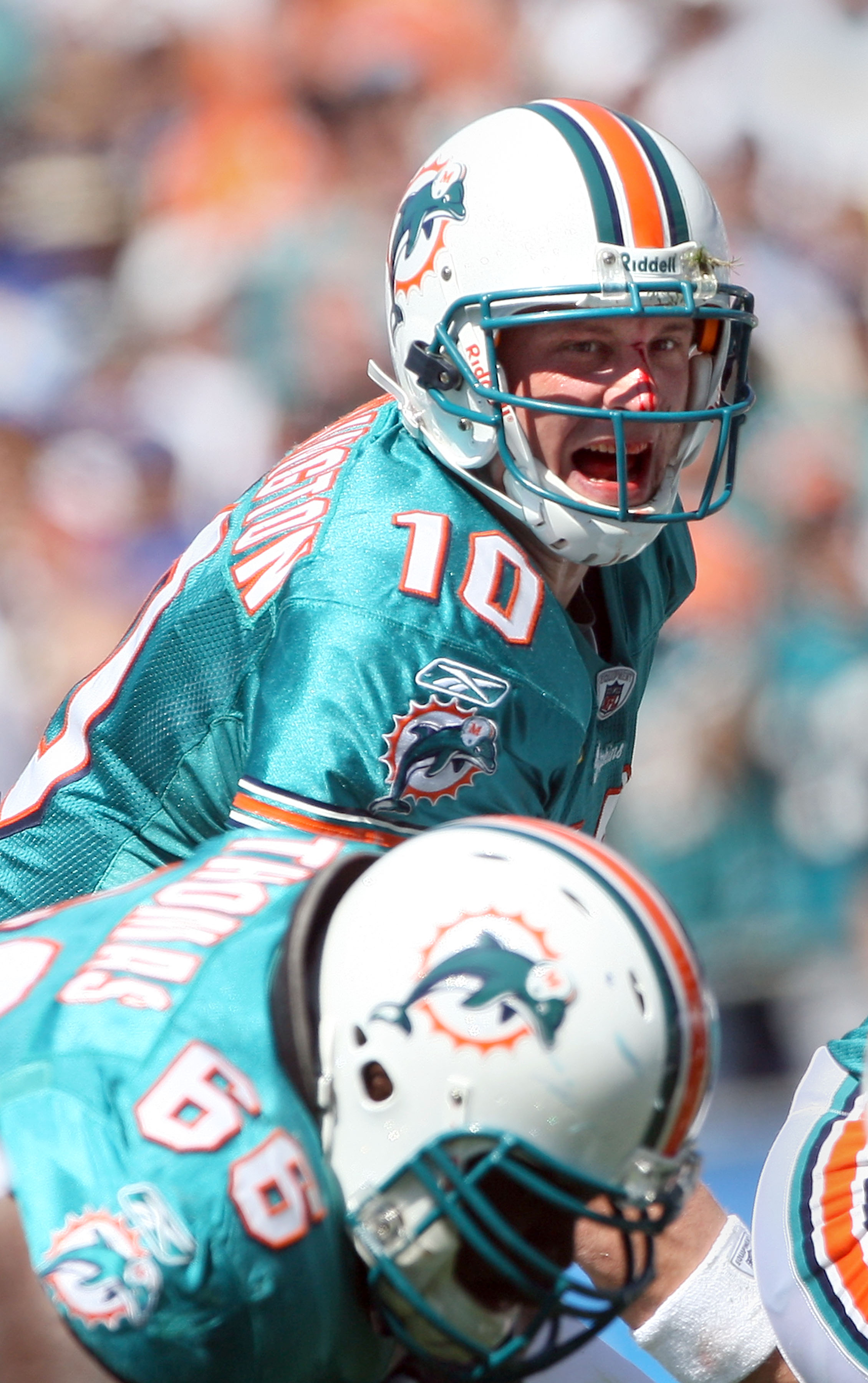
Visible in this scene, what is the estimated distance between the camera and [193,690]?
99.9 inches

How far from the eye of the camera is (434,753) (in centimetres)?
238

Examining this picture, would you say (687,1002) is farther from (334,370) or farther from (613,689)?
(334,370)

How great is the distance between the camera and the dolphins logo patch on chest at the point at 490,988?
1.59 metres

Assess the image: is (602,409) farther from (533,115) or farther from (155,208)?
(155,208)

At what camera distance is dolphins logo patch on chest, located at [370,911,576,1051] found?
159cm

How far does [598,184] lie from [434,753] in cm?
96

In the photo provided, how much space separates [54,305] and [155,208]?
1.44ft

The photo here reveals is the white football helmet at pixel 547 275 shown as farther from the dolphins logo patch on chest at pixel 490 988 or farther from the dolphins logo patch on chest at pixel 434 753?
the dolphins logo patch on chest at pixel 490 988

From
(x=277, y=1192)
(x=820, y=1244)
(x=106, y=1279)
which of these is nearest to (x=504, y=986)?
(x=277, y=1192)

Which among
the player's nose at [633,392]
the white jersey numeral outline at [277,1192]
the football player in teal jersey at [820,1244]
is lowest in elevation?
the football player in teal jersey at [820,1244]

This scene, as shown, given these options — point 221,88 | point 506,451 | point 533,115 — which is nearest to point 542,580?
point 506,451

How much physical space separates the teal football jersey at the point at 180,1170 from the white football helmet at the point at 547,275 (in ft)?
3.74

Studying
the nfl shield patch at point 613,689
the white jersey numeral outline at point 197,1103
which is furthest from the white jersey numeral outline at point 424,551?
the white jersey numeral outline at point 197,1103

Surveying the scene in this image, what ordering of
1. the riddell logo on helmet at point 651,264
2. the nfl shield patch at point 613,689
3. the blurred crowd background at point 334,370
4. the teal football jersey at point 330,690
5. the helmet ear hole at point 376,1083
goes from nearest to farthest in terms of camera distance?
1. the helmet ear hole at point 376,1083
2. the teal football jersey at point 330,690
3. the riddell logo on helmet at point 651,264
4. the nfl shield patch at point 613,689
5. the blurred crowd background at point 334,370
